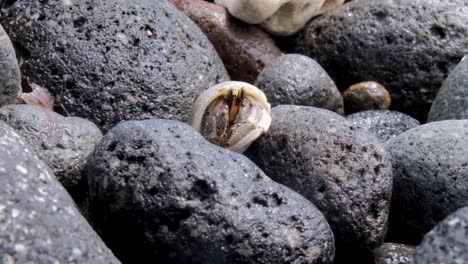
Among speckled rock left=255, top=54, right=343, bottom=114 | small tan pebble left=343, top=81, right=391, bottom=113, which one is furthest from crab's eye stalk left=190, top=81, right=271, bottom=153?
small tan pebble left=343, top=81, right=391, bottom=113

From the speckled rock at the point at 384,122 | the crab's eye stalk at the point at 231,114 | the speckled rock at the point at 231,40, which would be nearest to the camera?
the crab's eye stalk at the point at 231,114

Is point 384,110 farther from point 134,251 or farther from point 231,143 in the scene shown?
point 134,251

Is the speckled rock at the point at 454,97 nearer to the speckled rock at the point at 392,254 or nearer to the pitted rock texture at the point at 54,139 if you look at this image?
the speckled rock at the point at 392,254

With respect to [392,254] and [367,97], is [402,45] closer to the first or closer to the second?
[367,97]

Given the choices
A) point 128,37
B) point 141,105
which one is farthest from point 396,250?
point 128,37

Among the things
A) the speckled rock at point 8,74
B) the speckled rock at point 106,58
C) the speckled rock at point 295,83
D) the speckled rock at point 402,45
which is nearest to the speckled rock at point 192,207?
the speckled rock at point 8,74

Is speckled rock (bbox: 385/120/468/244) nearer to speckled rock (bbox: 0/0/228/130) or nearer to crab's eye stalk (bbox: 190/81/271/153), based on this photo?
crab's eye stalk (bbox: 190/81/271/153)
